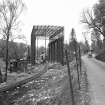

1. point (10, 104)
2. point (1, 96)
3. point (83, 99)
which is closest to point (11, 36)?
point (1, 96)

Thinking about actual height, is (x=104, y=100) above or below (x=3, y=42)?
below

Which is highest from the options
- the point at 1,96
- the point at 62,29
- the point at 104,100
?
the point at 62,29

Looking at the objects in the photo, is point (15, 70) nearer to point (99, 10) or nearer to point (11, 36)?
point (11, 36)

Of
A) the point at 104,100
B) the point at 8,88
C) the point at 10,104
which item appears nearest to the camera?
the point at 104,100

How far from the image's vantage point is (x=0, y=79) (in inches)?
546

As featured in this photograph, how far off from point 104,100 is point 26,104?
325cm

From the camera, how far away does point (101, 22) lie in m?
26.0

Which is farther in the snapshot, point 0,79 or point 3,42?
point 3,42

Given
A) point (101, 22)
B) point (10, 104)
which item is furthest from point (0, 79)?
point (101, 22)

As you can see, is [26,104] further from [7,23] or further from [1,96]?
[7,23]

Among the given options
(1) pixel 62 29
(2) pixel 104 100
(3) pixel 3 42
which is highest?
(1) pixel 62 29

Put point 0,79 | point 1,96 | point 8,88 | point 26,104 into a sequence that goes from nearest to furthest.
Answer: point 26,104
point 1,96
point 8,88
point 0,79

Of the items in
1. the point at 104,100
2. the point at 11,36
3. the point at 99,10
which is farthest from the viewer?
the point at 99,10

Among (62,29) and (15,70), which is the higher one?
(62,29)
